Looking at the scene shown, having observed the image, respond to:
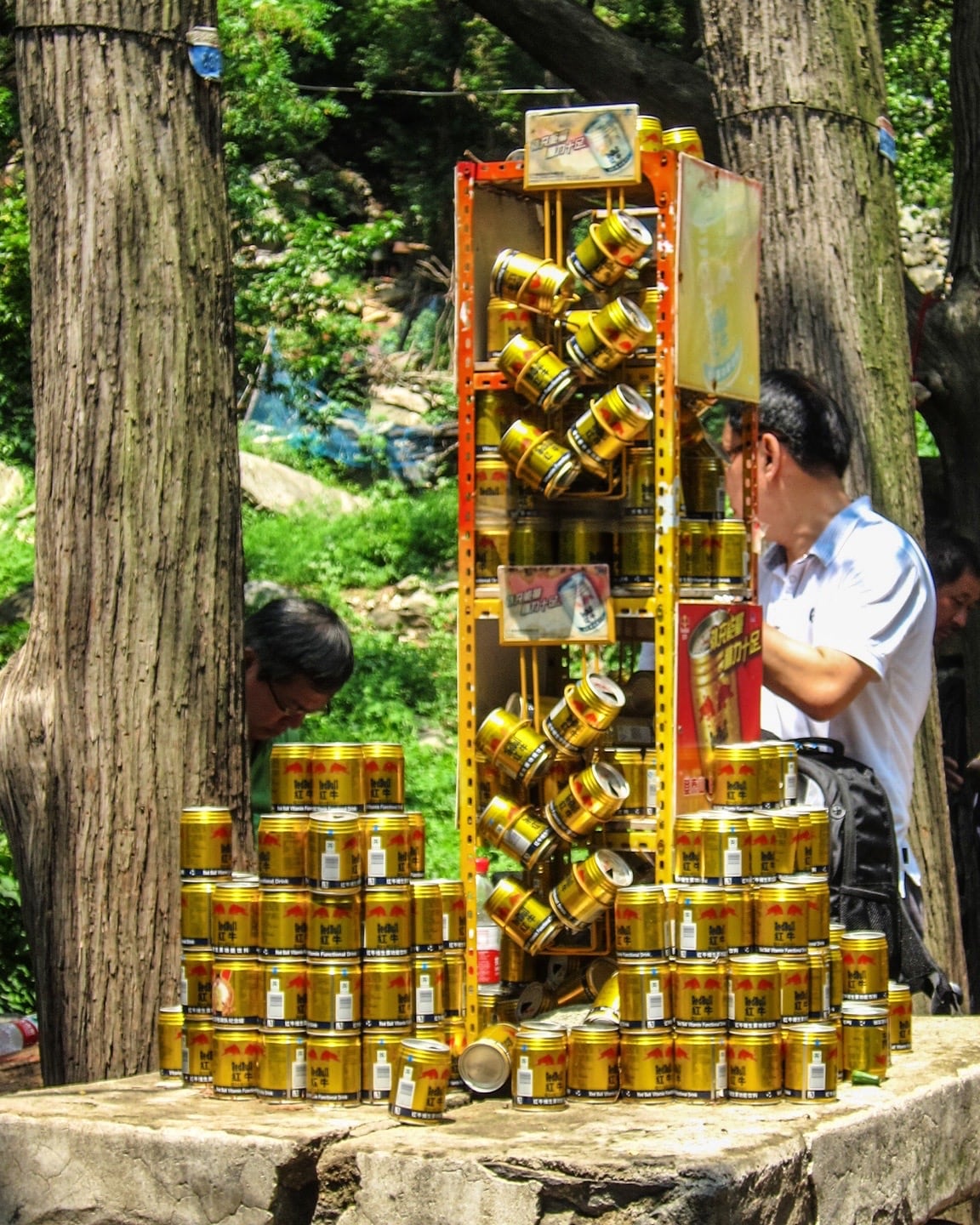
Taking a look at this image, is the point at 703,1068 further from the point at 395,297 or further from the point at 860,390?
the point at 395,297

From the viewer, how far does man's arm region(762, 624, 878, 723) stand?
14.1ft

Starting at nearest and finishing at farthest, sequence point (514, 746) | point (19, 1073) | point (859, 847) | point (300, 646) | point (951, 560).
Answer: point (514, 746) → point (859, 847) → point (300, 646) → point (19, 1073) → point (951, 560)

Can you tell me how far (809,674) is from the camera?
432 centimetres

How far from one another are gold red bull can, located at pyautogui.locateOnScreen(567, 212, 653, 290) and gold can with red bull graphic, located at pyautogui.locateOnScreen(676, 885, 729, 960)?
4.17 feet

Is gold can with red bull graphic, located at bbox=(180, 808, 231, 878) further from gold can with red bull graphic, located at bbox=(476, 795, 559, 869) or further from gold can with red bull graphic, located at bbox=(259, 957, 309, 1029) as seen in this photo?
gold can with red bull graphic, located at bbox=(476, 795, 559, 869)

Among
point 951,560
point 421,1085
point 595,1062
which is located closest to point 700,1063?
point 595,1062

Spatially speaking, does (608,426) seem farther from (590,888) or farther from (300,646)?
(300,646)

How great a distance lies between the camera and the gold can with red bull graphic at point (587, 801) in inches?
147

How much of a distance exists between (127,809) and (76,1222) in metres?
1.20

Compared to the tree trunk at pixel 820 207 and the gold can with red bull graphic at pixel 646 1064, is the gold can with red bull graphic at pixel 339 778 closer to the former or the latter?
the gold can with red bull graphic at pixel 646 1064

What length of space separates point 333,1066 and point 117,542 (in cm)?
153

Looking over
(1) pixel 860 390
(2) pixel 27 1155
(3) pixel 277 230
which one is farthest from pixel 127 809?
(3) pixel 277 230

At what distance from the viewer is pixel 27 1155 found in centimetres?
346

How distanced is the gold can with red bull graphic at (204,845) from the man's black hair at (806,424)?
164 centimetres
